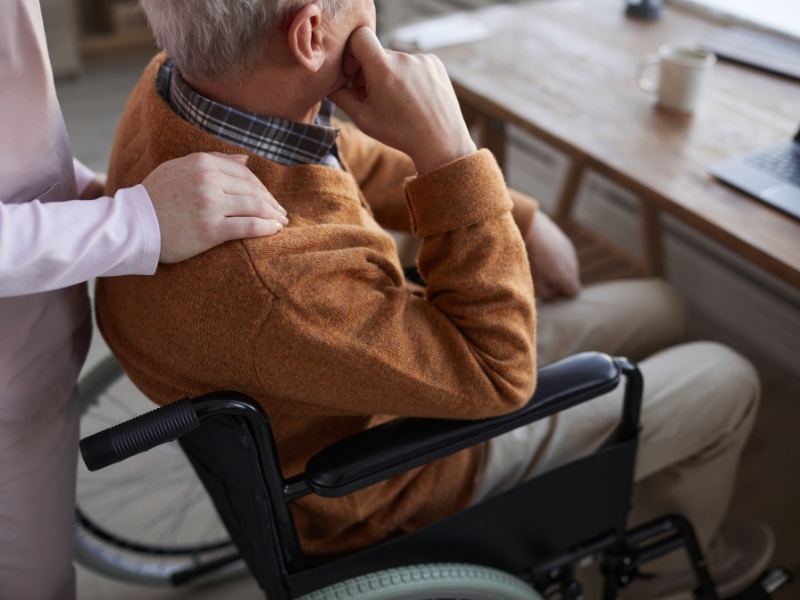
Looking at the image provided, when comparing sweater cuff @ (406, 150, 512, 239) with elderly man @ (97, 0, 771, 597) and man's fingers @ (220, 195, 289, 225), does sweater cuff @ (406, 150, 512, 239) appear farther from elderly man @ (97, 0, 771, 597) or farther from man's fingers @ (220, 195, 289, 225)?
man's fingers @ (220, 195, 289, 225)

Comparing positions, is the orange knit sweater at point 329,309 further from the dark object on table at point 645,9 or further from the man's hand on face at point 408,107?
Result: the dark object on table at point 645,9

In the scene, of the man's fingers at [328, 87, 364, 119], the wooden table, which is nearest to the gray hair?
the man's fingers at [328, 87, 364, 119]

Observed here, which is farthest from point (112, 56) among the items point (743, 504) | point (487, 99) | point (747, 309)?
point (743, 504)

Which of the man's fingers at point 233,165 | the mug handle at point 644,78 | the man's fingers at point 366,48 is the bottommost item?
the mug handle at point 644,78

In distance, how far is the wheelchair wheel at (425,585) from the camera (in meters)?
0.81

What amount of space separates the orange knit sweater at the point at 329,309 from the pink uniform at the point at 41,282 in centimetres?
6

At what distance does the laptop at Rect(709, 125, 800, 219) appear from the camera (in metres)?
1.15

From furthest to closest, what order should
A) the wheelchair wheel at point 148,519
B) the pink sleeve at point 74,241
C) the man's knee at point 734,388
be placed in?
1. the wheelchair wheel at point 148,519
2. the man's knee at point 734,388
3. the pink sleeve at point 74,241

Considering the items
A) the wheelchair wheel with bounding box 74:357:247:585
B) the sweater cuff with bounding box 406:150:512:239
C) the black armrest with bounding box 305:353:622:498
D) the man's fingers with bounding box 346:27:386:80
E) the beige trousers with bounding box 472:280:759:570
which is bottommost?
the wheelchair wheel with bounding box 74:357:247:585

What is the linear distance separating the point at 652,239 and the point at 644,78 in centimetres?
47

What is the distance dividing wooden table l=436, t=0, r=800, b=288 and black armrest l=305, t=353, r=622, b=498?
385 mm

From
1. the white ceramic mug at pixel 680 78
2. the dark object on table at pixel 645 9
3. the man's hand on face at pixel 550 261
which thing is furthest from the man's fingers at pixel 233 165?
the dark object on table at pixel 645 9

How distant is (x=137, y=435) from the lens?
26.5 inches

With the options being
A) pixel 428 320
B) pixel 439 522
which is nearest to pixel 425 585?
pixel 439 522
